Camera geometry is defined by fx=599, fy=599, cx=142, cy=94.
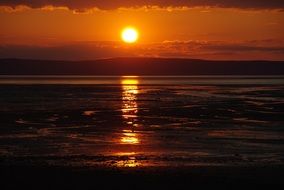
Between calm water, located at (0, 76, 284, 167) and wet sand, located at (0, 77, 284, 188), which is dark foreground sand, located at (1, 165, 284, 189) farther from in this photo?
calm water, located at (0, 76, 284, 167)

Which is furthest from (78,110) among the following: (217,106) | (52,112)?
(217,106)

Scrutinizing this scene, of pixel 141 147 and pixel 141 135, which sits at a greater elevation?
pixel 141 135

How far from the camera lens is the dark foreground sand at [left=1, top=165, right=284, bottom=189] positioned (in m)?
14.6

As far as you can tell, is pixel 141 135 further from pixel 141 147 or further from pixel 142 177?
pixel 142 177

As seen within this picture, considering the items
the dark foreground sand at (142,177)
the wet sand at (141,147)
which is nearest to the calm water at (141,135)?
the wet sand at (141,147)

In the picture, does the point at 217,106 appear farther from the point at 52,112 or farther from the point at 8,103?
the point at 8,103

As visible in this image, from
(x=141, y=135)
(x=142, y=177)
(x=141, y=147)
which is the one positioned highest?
(x=141, y=135)

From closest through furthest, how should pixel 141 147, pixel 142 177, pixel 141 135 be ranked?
pixel 142 177
pixel 141 147
pixel 141 135

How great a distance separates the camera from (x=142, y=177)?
1555 centimetres

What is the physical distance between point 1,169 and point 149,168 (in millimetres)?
4095

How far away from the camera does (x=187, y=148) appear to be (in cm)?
2119

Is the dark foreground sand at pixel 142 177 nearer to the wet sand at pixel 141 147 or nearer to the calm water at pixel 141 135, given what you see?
the wet sand at pixel 141 147

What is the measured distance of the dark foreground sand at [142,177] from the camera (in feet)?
47.8

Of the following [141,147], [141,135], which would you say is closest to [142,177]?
[141,147]
